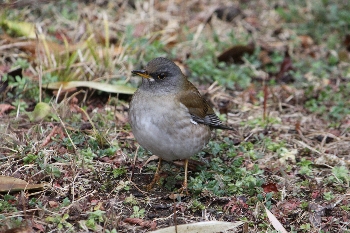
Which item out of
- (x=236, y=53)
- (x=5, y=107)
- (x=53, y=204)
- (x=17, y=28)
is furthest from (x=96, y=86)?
(x=236, y=53)

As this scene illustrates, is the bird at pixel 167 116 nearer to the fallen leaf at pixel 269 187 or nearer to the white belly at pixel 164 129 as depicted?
the white belly at pixel 164 129

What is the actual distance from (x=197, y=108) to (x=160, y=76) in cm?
54

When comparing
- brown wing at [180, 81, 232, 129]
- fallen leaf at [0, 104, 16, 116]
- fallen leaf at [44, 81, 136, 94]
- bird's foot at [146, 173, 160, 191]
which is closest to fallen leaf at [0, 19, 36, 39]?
fallen leaf at [44, 81, 136, 94]

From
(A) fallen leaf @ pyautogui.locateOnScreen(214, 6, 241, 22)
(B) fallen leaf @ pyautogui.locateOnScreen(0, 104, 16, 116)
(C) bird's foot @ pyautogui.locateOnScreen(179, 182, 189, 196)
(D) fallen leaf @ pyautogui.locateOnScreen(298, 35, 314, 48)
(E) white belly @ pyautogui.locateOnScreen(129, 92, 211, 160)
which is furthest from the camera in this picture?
(A) fallen leaf @ pyautogui.locateOnScreen(214, 6, 241, 22)

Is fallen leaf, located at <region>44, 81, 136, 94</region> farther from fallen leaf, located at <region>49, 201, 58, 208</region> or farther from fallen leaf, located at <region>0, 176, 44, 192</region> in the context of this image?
fallen leaf, located at <region>49, 201, 58, 208</region>

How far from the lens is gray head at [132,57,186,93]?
20.1 feet

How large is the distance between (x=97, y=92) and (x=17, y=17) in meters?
2.28

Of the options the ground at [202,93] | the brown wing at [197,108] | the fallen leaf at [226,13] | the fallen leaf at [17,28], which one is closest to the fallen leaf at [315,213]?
the ground at [202,93]

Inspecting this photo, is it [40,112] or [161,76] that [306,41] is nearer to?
[161,76]

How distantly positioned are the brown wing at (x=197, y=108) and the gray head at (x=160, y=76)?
0.15 m

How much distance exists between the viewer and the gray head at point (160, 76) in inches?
241

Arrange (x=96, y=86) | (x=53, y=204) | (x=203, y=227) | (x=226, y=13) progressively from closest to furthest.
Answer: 1. (x=203, y=227)
2. (x=53, y=204)
3. (x=96, y=86)
4. (x=226, y=13)

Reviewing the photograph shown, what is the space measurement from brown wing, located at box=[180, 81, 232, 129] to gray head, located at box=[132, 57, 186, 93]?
15cm

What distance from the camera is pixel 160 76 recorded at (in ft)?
20.3
